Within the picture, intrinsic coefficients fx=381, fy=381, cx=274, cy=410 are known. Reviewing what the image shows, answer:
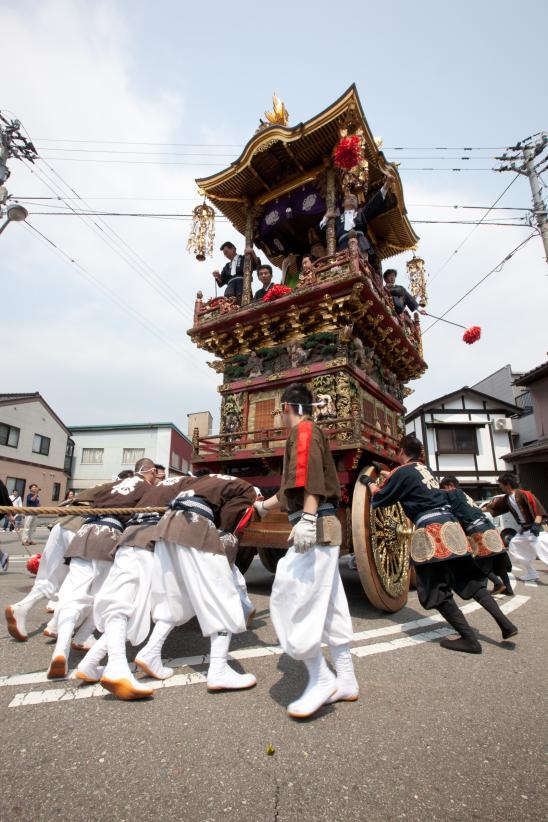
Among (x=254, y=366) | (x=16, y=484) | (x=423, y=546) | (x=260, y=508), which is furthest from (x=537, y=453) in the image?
(x=16, y=484)

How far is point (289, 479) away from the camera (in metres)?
2.53

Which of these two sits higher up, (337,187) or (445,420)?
(337,187)

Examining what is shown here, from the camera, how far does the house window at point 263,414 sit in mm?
9695

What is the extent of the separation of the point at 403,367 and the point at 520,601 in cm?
797

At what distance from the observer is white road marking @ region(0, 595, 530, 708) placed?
2307 mm

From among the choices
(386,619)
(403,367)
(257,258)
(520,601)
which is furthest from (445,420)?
(386,619)

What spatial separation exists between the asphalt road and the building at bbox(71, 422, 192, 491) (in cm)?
2422

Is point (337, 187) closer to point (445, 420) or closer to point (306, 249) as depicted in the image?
point (306, 249)

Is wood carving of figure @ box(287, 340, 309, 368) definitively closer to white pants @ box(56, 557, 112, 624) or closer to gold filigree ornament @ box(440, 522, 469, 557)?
gold filigree ornament @ box(440, 522, 469, 557)

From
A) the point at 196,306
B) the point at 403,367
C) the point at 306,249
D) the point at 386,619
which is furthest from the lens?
the point at 306,249

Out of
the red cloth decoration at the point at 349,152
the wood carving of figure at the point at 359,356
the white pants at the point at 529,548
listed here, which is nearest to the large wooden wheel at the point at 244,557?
the white pants at the point at 529,548

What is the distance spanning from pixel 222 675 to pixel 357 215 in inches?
417

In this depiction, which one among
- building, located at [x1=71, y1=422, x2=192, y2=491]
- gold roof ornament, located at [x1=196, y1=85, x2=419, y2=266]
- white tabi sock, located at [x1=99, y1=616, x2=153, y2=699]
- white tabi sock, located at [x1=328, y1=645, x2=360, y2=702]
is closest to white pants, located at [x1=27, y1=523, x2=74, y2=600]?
white tabi sock, located at [x1=99, y1=616, x2=153, y2=699]

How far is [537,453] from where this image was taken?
558 inches
